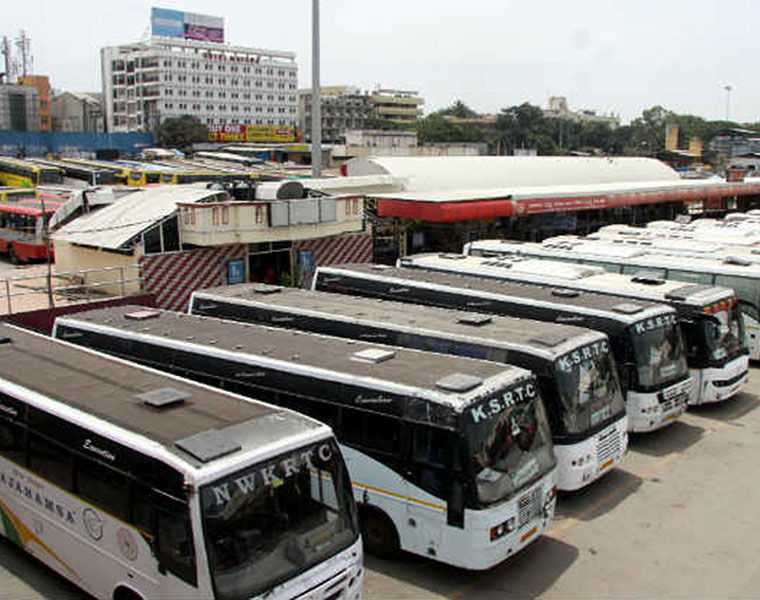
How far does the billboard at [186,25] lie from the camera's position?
442ft

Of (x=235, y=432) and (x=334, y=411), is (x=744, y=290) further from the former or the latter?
(x=235, y=432)

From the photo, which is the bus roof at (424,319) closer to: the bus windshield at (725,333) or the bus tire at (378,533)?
the bus tire at (378,533)

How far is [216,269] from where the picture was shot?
19578mm

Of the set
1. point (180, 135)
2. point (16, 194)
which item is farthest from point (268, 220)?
point (180, 135)

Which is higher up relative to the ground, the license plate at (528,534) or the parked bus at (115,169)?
the parked bus at (115,169)

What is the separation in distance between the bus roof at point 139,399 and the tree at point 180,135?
102 meters

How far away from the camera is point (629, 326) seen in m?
12.9

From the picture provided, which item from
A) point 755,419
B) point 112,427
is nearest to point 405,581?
point 112,427

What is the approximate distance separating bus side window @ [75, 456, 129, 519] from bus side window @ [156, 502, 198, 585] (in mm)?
604

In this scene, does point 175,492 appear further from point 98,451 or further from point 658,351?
point 658,351

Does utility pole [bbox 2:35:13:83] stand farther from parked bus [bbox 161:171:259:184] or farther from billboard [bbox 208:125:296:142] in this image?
parked bus [bbox 161:171:259:184]

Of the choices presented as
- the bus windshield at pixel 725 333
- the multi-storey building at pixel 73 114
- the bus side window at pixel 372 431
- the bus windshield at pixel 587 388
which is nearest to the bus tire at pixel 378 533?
the bus side window at pixel 372 431

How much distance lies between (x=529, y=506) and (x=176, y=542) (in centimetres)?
406

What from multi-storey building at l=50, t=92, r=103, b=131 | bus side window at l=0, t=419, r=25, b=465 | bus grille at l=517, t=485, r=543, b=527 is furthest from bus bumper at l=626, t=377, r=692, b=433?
multi-storey building at l=50, t=92, r=103, b=131
